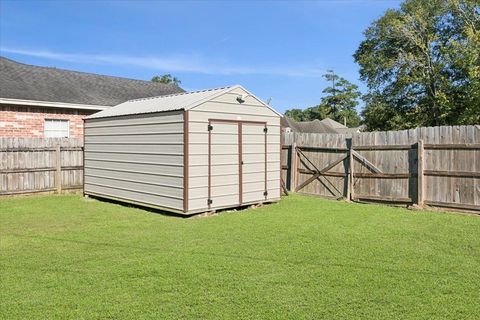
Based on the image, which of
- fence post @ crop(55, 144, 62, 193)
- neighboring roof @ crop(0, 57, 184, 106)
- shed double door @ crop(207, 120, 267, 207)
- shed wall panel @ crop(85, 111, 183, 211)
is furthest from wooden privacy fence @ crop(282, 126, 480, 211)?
neighboring roof @ crop(0, 57, 184, 106)

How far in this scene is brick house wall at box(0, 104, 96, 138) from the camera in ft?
43.9

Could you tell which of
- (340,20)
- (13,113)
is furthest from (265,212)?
(13,113)

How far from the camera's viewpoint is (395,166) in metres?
10.3

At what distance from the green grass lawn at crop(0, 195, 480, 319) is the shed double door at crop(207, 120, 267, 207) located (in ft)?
2.90

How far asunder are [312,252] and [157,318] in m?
2.81

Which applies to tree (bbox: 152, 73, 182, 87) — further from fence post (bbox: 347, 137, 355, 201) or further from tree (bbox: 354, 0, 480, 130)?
fence post (bbox: 347, 137, 355, 201)

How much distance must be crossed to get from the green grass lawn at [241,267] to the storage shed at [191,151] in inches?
33.5

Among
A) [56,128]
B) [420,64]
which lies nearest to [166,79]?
[420,64]

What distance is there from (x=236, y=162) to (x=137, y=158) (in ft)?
7.92

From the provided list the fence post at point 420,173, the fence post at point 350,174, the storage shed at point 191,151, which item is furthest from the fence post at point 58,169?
the fence post at point 420,173

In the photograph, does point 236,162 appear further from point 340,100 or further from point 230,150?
point 340,100

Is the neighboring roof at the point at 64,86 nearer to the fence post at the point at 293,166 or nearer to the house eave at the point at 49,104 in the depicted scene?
the house eave at the point at 49,104

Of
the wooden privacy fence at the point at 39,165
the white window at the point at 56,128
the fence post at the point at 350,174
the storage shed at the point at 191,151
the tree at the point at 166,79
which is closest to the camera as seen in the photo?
the storage shed at the point at 191,151

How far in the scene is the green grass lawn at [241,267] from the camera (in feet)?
12.8
